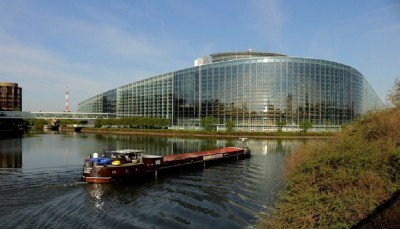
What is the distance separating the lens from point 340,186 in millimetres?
16547

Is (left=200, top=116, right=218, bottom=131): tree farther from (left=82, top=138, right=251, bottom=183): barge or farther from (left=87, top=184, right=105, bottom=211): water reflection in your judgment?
(left=87, top=184, right=105, bottom=211): water reflection

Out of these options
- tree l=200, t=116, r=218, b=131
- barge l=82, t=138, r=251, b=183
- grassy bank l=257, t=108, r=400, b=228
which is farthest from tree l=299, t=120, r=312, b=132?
grassy bank l=257, t=108, r=400, b=228

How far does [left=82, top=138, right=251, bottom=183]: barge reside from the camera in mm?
31938

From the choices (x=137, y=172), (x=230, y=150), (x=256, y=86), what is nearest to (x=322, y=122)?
(x=256, y=86)

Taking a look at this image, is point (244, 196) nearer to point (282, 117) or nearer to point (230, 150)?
point (230, 150)

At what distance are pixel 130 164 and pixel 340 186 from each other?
23.4m

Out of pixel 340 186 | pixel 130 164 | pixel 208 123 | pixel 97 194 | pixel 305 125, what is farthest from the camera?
pixel 208 123

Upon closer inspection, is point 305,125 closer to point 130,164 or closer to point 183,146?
point 183,146

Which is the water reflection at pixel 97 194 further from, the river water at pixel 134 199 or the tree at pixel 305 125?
the tree at pixel 305 125

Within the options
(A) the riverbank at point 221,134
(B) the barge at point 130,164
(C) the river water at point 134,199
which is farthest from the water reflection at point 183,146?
(C) the river water at point 134,199

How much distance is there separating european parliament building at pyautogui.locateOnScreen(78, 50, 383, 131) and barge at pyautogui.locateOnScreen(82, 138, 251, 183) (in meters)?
78.7

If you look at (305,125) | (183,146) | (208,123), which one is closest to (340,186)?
(183,146)

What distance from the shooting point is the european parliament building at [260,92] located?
12444 cm

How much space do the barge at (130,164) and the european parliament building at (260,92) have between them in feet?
258
